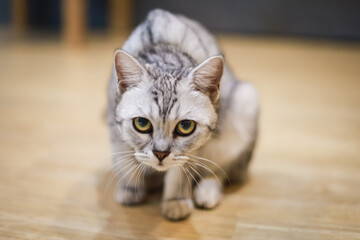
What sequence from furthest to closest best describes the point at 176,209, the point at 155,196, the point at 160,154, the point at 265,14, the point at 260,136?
the point at 265,14 → the point at 260,136 → the point at 155,196 → the point at 176,209 → the point at 160,154

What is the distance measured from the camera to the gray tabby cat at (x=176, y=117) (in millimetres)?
1020

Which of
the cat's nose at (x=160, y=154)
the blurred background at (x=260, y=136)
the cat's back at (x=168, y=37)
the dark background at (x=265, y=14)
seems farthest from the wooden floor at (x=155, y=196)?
the dark background at (x=265, y=14)

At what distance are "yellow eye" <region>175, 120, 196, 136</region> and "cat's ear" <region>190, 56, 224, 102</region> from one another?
10 centimetres

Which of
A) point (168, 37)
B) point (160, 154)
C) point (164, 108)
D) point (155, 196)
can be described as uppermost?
point (168, 37)

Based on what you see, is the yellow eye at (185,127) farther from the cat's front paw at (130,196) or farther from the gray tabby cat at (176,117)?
the cat's front paw at (130,196)

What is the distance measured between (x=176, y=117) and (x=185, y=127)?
44mm

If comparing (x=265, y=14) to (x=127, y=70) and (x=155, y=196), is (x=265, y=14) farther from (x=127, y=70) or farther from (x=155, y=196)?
(x=127, y=70)

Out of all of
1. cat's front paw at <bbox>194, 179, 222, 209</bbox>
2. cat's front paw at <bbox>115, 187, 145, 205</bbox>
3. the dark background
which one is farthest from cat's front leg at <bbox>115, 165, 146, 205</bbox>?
the dark background

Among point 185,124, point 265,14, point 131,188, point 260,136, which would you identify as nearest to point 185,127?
point 185,124

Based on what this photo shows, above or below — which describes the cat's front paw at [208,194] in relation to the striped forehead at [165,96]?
below

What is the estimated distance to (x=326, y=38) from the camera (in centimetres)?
390

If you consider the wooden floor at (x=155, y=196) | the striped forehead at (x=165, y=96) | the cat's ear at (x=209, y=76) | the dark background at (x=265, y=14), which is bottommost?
the wooden floor at (x=155, y=196)

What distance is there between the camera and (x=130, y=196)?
121 cm

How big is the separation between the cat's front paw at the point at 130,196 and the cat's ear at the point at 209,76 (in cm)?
38
